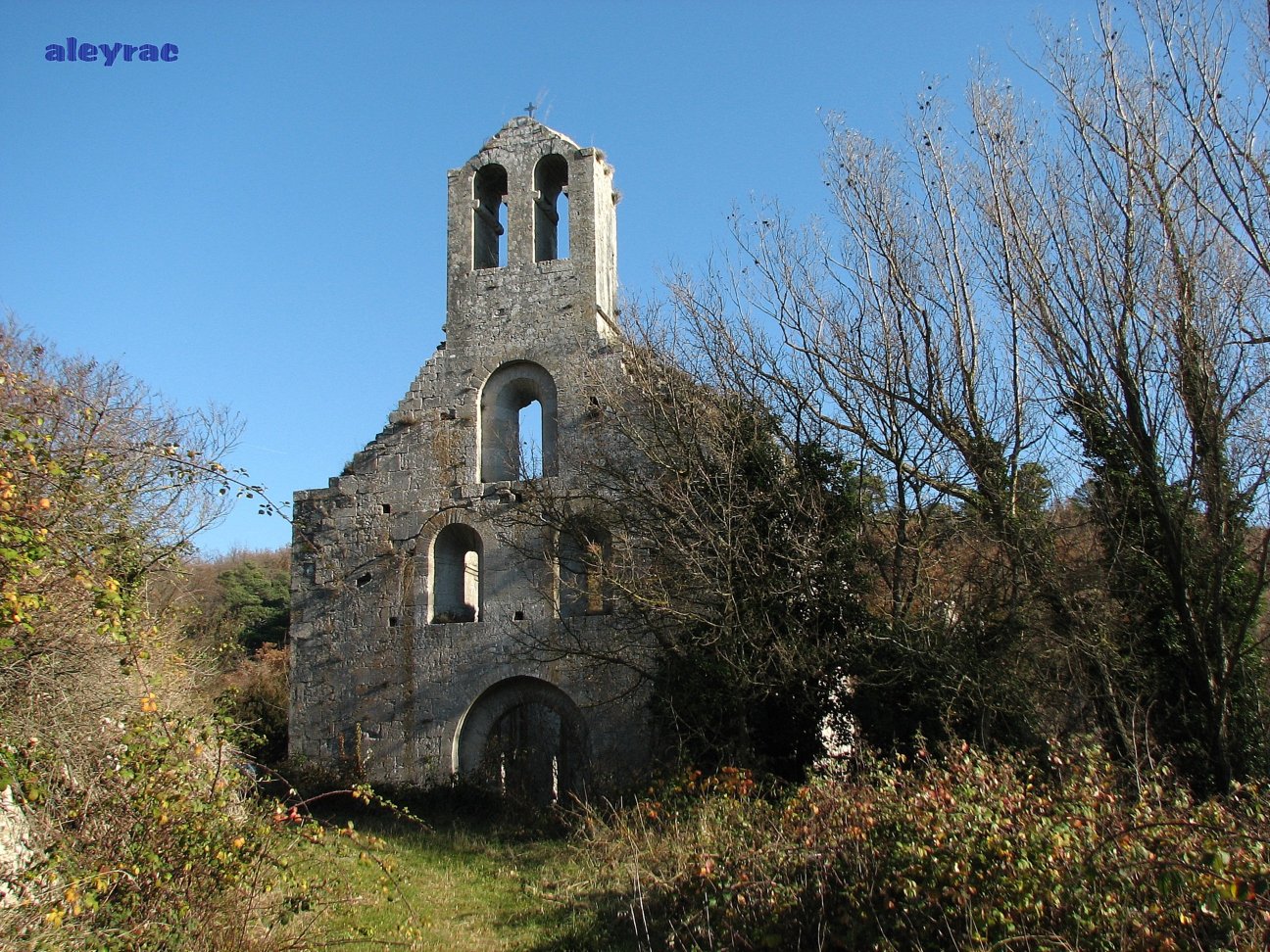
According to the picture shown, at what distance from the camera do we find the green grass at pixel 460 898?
275 inches

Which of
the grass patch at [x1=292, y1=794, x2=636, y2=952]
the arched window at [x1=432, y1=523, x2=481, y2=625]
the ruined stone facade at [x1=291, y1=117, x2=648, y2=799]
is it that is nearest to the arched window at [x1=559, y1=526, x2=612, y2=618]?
the ruined stone facade at [x1=291, y1=117, x2=648, y2=799]

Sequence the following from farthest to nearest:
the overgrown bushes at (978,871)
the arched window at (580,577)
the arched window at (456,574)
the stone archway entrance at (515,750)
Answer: the arched window at (456,574) → the arched window at (580,577) → the stone archway entrance at (515,750) → the overgrown bushes at (978,871)

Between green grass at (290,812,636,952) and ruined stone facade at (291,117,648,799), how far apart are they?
2.58 m

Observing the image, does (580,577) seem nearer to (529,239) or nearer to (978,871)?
(529,239)

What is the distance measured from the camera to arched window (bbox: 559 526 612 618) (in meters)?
14.0

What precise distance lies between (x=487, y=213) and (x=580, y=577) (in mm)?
6046

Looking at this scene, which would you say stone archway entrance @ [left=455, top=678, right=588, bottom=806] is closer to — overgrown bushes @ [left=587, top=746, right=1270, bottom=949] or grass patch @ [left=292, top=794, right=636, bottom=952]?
grass patch @ [left=292, top=794, right=636, bottom=952]

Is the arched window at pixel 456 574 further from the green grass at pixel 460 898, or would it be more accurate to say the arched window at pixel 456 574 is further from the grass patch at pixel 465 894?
the green grass at pixel 460 898

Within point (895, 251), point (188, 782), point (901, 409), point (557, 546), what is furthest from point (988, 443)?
point (188, 782)

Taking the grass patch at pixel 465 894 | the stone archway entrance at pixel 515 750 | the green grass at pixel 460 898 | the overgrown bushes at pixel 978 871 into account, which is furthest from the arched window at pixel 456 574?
the overgrown bushes at pixel 978 871

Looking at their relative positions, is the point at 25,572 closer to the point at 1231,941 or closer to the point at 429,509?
the point at 1231,941

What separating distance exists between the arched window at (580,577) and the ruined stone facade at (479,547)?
3 cm

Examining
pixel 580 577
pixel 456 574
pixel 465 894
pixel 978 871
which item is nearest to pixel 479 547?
pixel 456 574

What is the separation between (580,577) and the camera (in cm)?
1456
